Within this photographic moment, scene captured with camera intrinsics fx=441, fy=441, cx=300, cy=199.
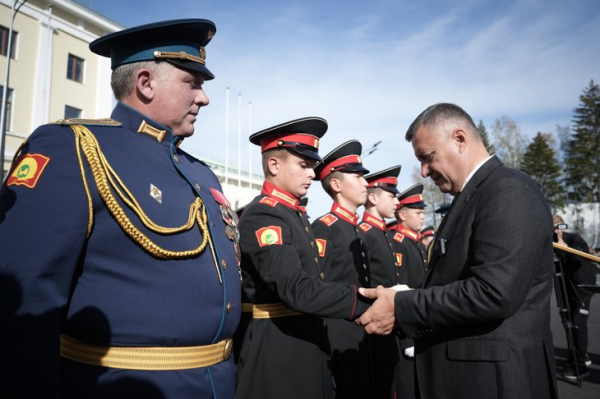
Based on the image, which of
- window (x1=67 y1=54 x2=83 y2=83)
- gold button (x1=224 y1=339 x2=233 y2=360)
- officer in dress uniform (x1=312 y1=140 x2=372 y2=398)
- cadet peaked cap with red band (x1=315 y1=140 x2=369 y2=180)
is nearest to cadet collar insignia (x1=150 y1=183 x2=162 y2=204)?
gold button (x1=224 y1=339 x2=233 y2=360)

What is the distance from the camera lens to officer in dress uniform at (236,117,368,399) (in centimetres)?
282

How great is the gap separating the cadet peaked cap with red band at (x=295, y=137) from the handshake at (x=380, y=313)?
1368 mm

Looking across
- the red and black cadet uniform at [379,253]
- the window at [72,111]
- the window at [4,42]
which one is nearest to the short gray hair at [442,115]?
the red and black cadet uniform at [379,253]

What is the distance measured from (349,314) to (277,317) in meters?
0.57

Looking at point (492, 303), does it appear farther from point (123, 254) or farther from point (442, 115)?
point (123, 254)

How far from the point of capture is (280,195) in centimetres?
352

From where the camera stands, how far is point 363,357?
4230 millimetres

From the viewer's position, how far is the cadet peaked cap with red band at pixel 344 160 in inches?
215

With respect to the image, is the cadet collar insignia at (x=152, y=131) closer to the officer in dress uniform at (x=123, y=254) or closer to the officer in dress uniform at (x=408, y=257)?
the officer in dress uniform at (x=123, y=254)

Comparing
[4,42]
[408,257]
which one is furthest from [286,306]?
[4,42]

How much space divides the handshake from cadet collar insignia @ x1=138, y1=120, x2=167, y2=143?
5.24ft

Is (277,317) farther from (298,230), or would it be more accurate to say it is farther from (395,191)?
(395,191)

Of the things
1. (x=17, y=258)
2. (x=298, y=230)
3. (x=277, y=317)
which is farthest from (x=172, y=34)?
(x=277, y=317)

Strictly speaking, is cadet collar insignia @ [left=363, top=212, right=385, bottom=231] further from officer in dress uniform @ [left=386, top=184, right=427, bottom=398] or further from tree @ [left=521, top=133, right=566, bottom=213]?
tree @ [left=521, top=133, right=566, bottom=213]
